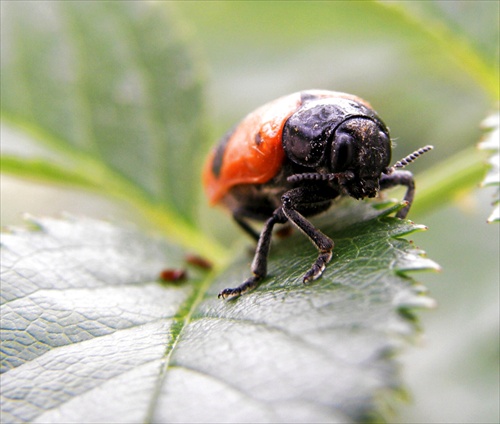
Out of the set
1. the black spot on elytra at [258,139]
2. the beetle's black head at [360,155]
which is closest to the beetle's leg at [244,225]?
the black spot on elytra at [258,139]

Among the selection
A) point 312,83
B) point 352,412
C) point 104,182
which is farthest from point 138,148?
point 352,412

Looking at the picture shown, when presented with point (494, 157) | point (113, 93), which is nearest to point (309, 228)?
point (494, 157)

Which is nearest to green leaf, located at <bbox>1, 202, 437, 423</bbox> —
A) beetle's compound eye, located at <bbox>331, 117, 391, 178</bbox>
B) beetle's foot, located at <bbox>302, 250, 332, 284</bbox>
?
beetle's foot, located at <bbox>302, 250, 332, 284</bbox>

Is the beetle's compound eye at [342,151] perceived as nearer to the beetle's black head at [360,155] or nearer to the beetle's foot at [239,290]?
the beetle's black head at [360,155]

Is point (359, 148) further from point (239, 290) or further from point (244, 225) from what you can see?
point (244, 225)

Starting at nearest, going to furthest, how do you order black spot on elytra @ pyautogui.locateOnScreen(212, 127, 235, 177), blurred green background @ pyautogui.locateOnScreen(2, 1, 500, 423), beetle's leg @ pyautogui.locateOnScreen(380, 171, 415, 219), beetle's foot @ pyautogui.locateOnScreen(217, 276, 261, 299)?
beetle's foot @ pyautogui.locateOnScreen(217, 276, 261, 299), beetle's leg @ pyautogui.locateOnScreen(380, 171, 415, 219), black spot on elytra @ pyautogui.locateOnScreen(212, 127, 235, 177), blurred green background @ pyautogui.locateOnScreen(2, 1, 500, 423)

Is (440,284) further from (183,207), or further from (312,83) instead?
(312,83)

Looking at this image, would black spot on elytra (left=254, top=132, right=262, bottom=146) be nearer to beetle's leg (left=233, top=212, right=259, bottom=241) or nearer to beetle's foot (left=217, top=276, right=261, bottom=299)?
beetle's leg (left=233, top=212, right=259, bottom=241)
